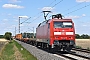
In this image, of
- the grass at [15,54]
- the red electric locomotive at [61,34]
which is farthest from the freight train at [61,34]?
the grass at [15,54]

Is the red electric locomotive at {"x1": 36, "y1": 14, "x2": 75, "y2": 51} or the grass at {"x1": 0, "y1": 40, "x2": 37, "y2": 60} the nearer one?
the grass at {"x1": 0, "y1": 40, "x2": 37, "y2": 60}

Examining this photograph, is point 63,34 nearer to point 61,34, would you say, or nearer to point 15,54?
point 61,34

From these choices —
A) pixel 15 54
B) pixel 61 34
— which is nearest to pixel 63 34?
pixel 61 34

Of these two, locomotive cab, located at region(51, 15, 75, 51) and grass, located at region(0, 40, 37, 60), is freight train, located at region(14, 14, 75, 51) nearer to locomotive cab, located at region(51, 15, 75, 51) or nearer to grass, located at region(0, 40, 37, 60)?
locomotive cab, located at region(51, 15, 75, 51)

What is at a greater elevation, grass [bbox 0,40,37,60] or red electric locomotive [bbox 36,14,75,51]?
red electric locomotive [bbox 36,14,75,51]

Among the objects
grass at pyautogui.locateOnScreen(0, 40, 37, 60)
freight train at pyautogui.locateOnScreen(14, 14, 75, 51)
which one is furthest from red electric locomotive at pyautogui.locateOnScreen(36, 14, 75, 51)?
grass at pyautogui.locateOnScreen(0, 40, 37, 60)

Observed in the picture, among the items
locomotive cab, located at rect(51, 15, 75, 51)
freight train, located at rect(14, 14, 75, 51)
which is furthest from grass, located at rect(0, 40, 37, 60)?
locomotive cab, located at rect(51, 15, 75, 51)

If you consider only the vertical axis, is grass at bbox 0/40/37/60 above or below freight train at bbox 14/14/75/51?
below

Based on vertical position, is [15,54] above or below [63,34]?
below

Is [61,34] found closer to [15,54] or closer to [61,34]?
[61,34]

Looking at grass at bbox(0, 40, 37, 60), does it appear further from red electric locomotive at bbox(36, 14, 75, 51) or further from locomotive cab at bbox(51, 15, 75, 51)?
locomotive cab at bbox(51, 15, 75, 51)

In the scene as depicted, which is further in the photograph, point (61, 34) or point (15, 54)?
point (15, 54)

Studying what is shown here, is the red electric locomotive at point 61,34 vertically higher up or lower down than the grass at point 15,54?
higher up

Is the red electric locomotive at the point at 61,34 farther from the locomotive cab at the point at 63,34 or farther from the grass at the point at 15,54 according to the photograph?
the grass at the point at 15,54
